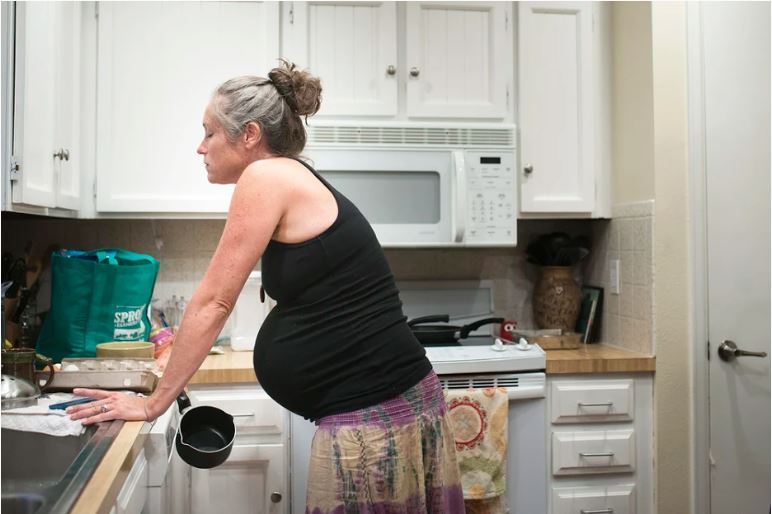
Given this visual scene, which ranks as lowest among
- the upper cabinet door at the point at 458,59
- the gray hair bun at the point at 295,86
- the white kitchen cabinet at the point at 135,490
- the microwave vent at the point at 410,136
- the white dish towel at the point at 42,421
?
the white kitchen cabinet at the point at 135,490

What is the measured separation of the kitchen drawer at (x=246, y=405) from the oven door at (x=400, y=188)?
659 millimetres

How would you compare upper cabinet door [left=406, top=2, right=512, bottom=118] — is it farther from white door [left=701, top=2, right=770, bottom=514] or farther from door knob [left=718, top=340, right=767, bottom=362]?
door knob [left=718, top=340, right=767, bottom=362]

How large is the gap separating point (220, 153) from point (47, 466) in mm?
672

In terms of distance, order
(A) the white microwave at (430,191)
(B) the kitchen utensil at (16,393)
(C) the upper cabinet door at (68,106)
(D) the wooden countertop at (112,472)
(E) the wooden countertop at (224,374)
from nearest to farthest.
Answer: (D) the wooden countertop at (112,472) → (B) the kitchen utensil at (16,393) → (C) the upper cabinet door at (68,106) → (E) the wooden countertop at (224,374) → (A) the white microwave at (430,191)

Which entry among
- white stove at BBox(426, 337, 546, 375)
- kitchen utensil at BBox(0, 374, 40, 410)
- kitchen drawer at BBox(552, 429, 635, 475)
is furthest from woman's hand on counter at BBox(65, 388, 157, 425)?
kitchen drawer at BBox(552, 429, 635, 475)

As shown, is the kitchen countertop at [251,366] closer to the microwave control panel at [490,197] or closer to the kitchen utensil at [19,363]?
the kitchen utensil at [19,363]

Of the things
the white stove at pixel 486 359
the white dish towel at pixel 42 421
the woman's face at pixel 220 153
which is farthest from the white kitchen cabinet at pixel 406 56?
the white dish towel at pixel 42 421

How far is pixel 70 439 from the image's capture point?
1202 millimetres

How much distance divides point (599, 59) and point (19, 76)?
1.90 meters

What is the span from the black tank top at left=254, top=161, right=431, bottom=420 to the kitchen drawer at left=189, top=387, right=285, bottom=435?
78 centimetres

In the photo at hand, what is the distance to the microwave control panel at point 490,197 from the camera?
2.35m

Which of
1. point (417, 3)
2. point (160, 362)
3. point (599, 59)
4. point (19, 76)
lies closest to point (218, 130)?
point (19, 76)

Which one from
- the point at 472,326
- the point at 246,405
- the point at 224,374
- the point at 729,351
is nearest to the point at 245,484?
the point at 246,405

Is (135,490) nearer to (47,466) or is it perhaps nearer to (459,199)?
(47,466)
